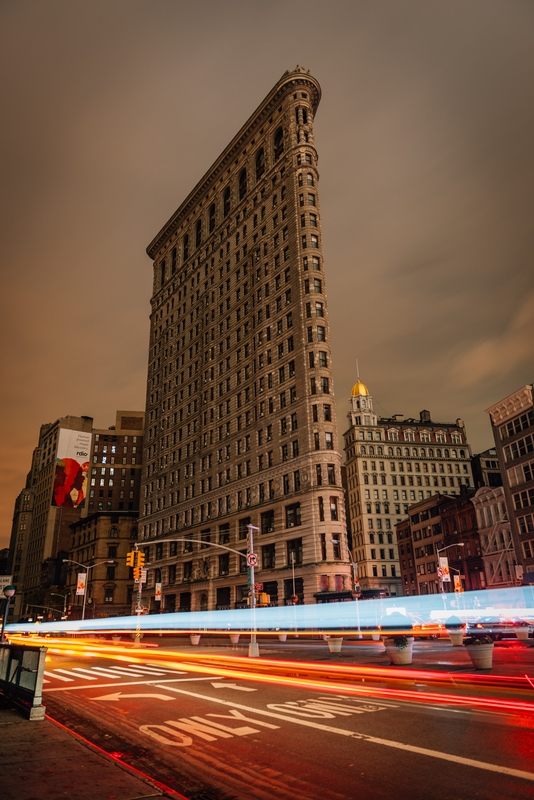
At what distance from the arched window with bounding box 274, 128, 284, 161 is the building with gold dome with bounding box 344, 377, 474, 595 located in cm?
5909

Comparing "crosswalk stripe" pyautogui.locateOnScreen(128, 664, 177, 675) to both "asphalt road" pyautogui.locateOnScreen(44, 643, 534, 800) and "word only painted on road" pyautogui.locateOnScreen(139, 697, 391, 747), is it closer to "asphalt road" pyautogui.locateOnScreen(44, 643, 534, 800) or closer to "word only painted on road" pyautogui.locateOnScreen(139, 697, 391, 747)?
"asphalt road" pyautogui.locateOnScreen(44, 643, 534, 800)

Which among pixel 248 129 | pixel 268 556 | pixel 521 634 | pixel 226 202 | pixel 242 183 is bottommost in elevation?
pixel 521 634

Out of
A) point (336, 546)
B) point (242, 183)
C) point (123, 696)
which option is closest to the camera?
point (123, 696)

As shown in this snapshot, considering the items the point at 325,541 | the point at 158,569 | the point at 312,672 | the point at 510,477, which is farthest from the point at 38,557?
the point at 312,672

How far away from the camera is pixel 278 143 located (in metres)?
83.1

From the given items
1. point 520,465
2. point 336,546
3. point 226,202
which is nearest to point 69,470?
point 226,202

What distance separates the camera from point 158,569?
8638cm

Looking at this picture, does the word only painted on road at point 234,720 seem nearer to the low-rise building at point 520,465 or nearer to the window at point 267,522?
the low-rise building at point 520,465

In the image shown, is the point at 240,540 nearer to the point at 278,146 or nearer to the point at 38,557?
the point at 278,146

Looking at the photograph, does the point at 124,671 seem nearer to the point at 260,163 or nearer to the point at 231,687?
the point at 231,687

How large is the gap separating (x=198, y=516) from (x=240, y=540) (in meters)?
12.2

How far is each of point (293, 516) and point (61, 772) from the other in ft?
184

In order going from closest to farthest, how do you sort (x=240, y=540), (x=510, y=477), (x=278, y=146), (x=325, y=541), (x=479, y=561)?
(x=325, y=541) < (x=510, y=477) < (x=240, y=540) < (x=479, y=561) < (x=278, y=146)

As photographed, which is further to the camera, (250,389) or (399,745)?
(250,389)
